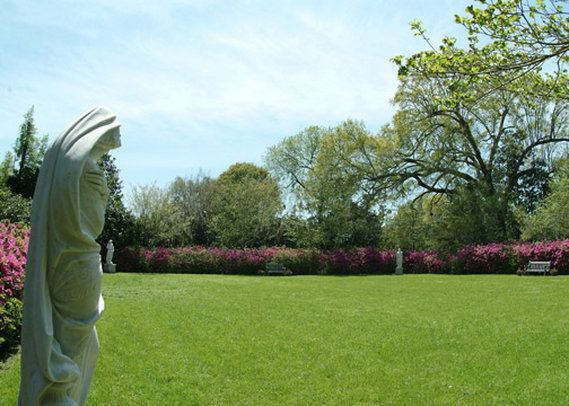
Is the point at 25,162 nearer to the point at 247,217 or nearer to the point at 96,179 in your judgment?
the point at 247,217

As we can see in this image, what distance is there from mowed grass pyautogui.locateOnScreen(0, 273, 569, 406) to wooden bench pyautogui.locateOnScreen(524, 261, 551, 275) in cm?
937

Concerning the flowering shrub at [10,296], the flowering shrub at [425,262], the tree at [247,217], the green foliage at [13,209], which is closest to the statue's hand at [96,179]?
the flowering shrub at [10,296]

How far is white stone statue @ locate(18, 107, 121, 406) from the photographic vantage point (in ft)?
8.39

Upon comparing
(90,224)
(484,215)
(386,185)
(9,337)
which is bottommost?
(9,337)

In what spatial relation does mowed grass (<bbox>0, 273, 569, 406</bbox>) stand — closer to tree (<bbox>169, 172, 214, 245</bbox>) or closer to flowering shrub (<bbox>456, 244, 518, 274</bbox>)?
flowering shrub (<bbox>456, 244, 518, 274</bbox>)

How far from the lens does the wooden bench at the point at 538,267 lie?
20.8 m

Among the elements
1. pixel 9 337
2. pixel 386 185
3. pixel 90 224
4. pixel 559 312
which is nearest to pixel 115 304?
pixel 9 337

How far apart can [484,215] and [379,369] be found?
2290cm

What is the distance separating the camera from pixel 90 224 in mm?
2857

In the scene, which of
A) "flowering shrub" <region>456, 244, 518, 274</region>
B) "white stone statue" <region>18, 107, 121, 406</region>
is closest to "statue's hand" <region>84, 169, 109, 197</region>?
"white stone statue" <region>18, 107, 121, 406</region>

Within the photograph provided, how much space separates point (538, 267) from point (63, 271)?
75.6 feet

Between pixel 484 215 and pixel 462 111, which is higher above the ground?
pixel 462 111

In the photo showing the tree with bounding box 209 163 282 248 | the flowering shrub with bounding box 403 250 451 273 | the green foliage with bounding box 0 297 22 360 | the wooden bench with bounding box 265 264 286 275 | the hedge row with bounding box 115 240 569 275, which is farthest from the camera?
the tree with bounding box 209 163 282 248

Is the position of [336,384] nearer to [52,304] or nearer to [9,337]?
[52,304]
